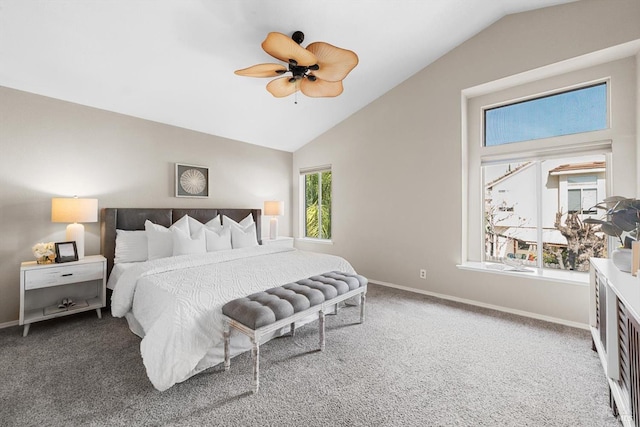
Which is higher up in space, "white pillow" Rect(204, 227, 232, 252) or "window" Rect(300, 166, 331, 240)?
"window" Rect(300, 166, 331, 240)

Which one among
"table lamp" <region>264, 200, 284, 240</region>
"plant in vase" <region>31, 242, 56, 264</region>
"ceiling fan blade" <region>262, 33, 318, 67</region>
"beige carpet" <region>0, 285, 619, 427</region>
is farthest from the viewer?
"table lamp" <region>264, 200, 284, 240</region>

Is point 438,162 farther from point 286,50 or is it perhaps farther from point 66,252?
point 66,252

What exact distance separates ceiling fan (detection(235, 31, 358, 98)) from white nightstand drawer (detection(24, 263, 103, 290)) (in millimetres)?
2609

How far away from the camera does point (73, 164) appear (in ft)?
10.4

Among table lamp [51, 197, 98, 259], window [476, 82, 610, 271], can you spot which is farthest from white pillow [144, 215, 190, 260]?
window [476, 82, 610, 271]

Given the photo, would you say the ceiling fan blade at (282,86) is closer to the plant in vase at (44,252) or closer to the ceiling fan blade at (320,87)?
the ceiling fan blade at (320,87)

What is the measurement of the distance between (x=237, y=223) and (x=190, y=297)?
95.0 inches

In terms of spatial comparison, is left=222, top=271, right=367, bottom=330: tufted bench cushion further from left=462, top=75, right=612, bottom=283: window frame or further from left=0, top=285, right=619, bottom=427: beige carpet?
left=462, top=75, right=612, bottom=283: window frame

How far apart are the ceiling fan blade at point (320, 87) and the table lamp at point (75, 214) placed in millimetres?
2597

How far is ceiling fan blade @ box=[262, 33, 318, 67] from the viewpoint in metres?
2.00

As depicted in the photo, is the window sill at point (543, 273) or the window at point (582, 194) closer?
the window sill at point (543, 273)

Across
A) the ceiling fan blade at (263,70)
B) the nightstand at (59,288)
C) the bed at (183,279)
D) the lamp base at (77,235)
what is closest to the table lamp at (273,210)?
the bed at (183,279)

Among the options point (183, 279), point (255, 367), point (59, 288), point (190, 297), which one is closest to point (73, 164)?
point (59, 288)

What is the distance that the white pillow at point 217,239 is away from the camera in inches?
141
